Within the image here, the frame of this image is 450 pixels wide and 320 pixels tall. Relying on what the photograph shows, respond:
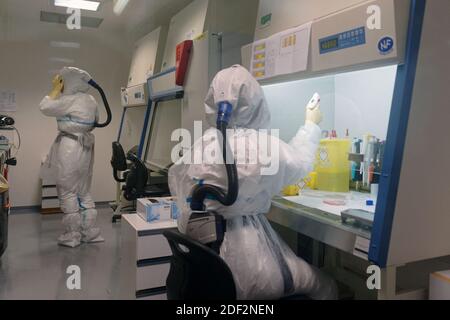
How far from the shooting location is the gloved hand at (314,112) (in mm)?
1755

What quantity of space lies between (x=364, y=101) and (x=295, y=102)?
0.34 meters

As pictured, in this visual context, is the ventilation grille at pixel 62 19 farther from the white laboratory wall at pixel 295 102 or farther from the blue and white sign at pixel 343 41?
the blue and white sign at pixel 343 41

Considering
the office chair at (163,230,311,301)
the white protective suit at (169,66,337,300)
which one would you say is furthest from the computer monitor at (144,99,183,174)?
the office chair at (163,230,311,301)

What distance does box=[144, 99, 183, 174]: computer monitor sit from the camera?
340cm

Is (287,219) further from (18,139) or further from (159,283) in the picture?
(18,139)

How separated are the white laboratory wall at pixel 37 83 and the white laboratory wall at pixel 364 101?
3.65m

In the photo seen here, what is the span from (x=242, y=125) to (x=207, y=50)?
873 mm

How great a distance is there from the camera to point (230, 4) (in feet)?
7.75

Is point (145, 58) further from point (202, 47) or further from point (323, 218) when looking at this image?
point (323, 218)

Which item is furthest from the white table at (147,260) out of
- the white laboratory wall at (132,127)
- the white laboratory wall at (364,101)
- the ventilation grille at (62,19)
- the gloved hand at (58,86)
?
the ventilation grille at (62,19)

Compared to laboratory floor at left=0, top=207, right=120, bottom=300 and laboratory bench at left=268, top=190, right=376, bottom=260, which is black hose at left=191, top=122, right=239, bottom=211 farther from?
laboratory floor at left=0, top=207, right=120, bottom=300

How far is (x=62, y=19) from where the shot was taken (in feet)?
13.9

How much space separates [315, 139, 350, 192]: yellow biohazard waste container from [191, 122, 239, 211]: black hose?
27.6 inches

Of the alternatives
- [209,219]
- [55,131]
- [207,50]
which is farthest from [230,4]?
[55,131]
